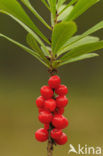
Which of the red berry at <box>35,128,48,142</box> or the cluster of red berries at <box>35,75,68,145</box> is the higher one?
the cluster of red berries at <box>35,75,68,145</box>

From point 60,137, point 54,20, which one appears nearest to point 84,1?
point 54,20

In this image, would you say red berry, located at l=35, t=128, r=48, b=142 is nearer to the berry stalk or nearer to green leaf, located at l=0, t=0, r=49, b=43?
the berry stalk

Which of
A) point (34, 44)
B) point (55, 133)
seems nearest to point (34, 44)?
point (34, 44)

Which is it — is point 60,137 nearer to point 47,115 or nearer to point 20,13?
point 47,115

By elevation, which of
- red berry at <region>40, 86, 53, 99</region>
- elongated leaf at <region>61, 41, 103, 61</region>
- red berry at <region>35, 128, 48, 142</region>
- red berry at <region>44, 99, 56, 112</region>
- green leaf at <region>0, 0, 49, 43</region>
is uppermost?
green leaf at <region>0, 0, 49, 43</region>

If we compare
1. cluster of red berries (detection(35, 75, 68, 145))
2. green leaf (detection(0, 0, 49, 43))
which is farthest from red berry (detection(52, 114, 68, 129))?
green leaf (detection(0, 0, 49, 43))

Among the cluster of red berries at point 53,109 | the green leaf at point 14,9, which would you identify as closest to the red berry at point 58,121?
the cluster of red berries at point 53,109
